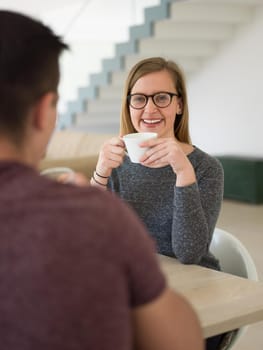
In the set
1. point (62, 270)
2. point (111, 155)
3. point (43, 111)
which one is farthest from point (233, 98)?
point (62, 270)

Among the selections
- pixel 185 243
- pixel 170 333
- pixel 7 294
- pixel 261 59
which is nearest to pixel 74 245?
pixel 7 294

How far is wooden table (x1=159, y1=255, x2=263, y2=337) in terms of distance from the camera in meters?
1.15

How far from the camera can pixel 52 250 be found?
69 centimetres

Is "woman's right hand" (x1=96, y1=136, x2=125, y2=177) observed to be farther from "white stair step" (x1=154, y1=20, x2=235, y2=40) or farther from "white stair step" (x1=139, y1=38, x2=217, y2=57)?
"white stair step" (x1=139, y1=38, x2=217, y2=57)

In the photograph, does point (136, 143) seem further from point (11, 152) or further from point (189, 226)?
point (11, 152)

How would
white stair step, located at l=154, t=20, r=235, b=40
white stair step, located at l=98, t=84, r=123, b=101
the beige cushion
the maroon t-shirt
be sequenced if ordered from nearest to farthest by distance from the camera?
the maroon t-shirt → the beige cushion → white stair step, located at l=154, t=20, r=235, b=40 → white stair step, located at l=98, t=84, r=123, b=101

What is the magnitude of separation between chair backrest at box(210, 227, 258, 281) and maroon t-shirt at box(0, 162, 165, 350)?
1.12 meters

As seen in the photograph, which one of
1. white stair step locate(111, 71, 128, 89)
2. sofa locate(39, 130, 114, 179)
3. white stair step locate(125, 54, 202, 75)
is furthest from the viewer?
white stair step locate(125, 54, 202, 75)

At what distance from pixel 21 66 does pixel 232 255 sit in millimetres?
1269

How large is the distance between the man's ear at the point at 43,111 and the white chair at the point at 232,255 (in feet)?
3.71

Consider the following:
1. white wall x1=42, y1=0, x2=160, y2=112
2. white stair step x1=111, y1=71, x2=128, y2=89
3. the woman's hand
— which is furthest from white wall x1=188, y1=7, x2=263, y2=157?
the woman's hand

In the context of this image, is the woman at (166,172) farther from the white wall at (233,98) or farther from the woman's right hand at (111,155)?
the white wall at (233,98)

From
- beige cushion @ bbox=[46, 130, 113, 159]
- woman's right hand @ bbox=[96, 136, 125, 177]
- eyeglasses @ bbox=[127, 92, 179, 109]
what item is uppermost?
eyeglasses @ bbox=[127, 92, 179, 109]

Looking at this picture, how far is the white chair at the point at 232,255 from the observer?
1.79m
